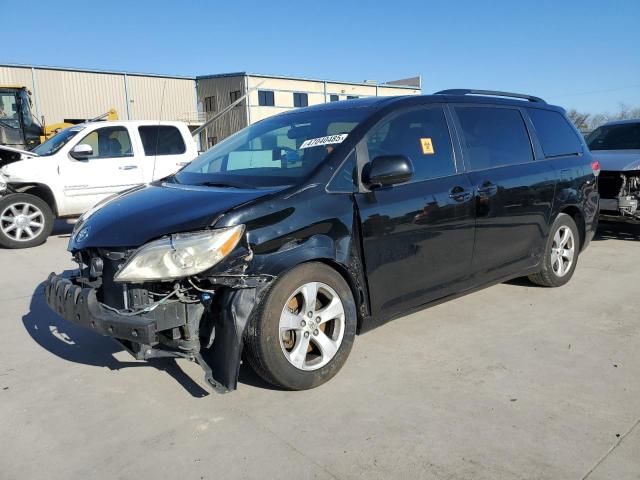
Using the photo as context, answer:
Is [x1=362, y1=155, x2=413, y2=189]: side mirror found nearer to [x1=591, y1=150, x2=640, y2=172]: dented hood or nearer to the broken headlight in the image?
the broken headlight

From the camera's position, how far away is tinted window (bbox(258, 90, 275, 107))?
146ft

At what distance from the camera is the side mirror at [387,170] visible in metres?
3.36

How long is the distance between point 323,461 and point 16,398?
2.04m

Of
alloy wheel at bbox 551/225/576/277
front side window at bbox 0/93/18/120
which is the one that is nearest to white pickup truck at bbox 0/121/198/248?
alloy wheel at bbox 551/225/576/277

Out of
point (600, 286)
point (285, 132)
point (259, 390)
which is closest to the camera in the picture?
point (259, 390)

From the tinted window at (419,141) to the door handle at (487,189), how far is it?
30 cm

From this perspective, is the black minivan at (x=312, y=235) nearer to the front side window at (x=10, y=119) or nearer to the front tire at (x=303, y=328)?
the front tire at (x=303, y=328)

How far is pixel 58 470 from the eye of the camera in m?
2.56

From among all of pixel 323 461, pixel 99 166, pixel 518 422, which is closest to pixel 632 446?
pixel 518 422

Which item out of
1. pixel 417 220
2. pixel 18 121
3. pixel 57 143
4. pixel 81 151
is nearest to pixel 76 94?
pixel 18 121

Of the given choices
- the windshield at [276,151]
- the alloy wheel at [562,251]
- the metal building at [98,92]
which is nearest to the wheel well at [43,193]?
the windshield at [276,151]

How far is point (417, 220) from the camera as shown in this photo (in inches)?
145

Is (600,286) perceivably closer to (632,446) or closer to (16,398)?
(632,446)

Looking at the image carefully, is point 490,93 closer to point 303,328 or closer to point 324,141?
point 324,141
